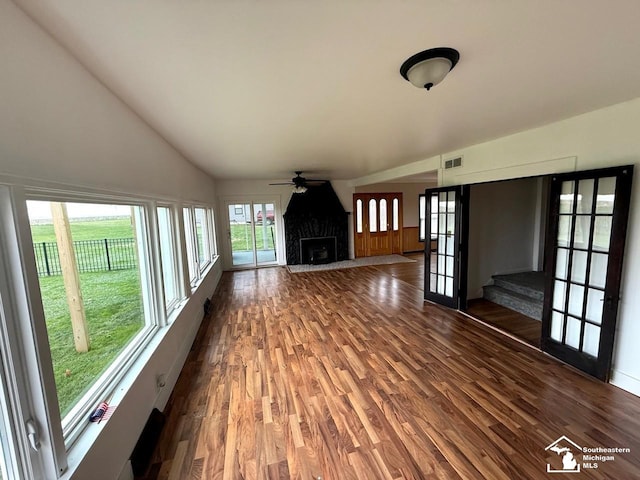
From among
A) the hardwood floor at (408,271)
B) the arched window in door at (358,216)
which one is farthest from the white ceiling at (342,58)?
the arched window in door at (358,216)

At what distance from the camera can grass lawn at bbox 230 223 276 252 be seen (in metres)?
7.66

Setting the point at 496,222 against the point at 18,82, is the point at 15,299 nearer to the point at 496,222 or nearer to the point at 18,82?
the point at 18,82

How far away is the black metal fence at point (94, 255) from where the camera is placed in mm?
1247

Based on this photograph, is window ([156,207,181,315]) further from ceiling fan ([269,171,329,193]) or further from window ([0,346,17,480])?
ceiling fan ([269,171,329,193])

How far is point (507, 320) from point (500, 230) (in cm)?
169

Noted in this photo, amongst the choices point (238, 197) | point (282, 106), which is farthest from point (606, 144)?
point (238, 197)

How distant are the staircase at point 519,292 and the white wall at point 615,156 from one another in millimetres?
1552

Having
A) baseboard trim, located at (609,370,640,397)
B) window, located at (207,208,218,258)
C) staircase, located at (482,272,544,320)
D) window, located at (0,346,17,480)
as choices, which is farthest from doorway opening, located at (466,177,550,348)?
window, located at (207,208,218,258)

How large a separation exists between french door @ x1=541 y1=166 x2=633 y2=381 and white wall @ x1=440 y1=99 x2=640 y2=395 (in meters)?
0.10

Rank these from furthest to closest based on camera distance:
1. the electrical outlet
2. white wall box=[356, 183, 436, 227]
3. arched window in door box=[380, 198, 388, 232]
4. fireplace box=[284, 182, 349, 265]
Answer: white wall box=[356, 183, 436, 227], arched window in door box=[380, 198, 388, 232], fireplace box=[284, 182, 349, 265], the electrical outlet

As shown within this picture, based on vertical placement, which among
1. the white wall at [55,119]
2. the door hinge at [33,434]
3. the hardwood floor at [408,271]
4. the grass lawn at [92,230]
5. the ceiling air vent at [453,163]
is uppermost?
the ceiling air vent at [453,163]

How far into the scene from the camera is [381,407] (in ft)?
7.07

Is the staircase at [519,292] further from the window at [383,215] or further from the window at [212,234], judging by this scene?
the window at [212,234]

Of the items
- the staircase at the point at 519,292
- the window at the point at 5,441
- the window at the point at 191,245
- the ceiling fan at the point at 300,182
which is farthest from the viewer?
the ceiling fan at the point at 300,182
